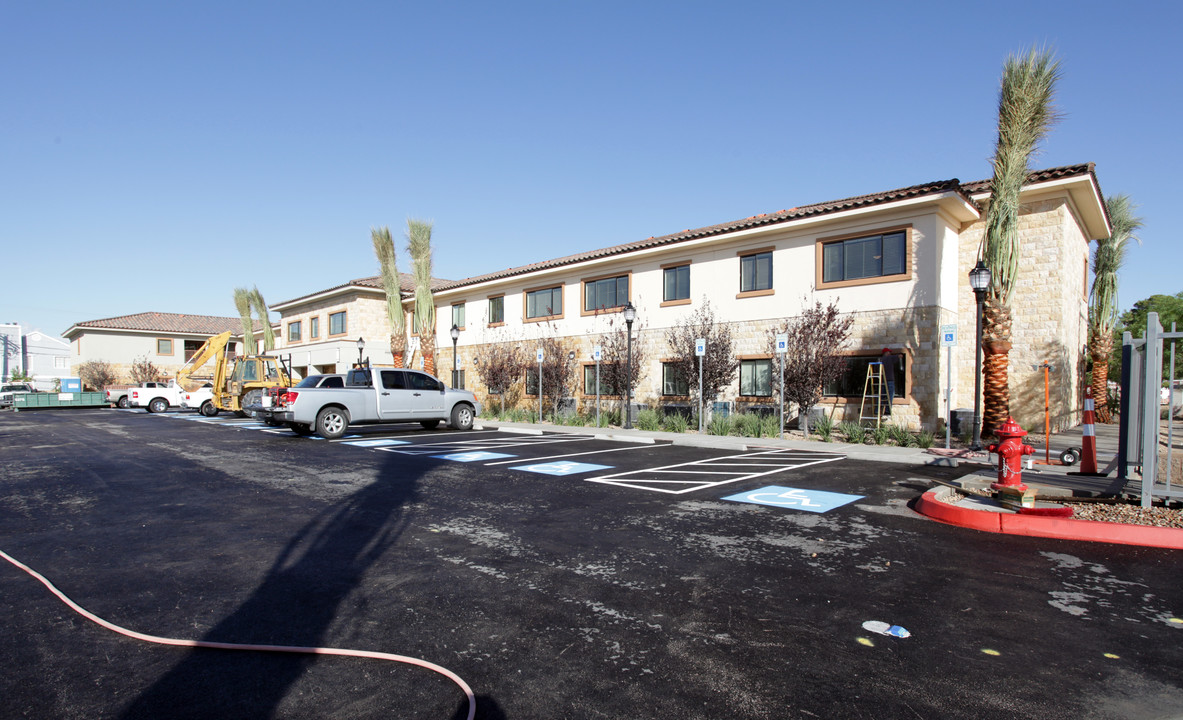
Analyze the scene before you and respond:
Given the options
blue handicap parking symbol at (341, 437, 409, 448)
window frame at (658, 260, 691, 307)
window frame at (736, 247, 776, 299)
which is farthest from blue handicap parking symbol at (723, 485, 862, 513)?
window frame at (658, 260, 691, 307)

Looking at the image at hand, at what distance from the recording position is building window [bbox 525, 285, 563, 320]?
25672 millimetres

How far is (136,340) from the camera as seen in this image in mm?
50312

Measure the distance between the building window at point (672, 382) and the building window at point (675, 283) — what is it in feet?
7.58

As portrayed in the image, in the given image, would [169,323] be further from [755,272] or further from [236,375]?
[755,272]

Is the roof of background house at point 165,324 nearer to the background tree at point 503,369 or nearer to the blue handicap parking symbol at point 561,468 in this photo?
the background tree at point 503,369

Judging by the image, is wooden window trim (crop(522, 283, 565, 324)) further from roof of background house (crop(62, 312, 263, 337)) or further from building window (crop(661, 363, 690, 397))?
roof of background house (crop(62, 312, 263, 337))

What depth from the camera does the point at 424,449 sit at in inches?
538

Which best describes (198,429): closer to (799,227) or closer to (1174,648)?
(799,227)

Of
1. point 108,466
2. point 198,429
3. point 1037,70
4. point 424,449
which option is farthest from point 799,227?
point 198,429

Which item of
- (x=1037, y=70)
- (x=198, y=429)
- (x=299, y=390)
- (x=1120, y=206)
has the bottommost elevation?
(x=198, y=429)

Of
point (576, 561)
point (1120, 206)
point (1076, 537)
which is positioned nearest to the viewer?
point (576, 561)

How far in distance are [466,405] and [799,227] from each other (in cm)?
1104

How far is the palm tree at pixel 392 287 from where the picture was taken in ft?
94.2

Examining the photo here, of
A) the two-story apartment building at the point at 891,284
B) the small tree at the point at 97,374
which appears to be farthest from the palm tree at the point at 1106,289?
the small tree at the point at 97,374
